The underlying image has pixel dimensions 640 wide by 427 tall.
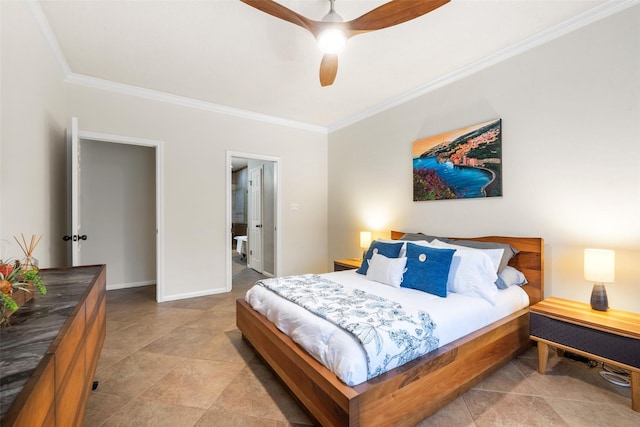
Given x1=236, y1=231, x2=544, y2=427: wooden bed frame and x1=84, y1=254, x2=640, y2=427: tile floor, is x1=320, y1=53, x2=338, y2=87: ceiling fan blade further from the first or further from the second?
x1=84, y1=254, x2=640, y2=427: tile floor

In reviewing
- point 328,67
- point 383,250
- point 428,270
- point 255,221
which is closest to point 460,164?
point 383,250

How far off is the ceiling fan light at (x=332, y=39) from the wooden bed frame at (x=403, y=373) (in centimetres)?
206

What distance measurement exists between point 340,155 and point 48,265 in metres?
3.84

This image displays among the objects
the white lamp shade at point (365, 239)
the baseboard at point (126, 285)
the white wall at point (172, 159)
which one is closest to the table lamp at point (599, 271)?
the white lamp shade at point (365, 239)

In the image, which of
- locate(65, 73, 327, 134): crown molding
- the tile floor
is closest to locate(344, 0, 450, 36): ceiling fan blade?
the tile floor

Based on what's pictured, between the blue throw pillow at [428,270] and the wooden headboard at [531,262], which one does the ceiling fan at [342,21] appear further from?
the wooden headboard at [531,262]

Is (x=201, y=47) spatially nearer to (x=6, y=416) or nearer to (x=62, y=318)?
(x=62, y=318)

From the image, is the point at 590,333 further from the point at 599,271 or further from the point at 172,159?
the point at 172,159

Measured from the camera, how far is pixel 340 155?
15.8 ft

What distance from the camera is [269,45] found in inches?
102

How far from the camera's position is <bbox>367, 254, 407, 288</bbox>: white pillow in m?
2.55

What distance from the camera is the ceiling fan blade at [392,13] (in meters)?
1.74

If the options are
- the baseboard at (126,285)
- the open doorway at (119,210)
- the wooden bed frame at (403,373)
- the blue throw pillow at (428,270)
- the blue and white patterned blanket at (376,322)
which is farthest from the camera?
the baseboard at (126,285)

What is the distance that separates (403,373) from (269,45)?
2.74 metres
